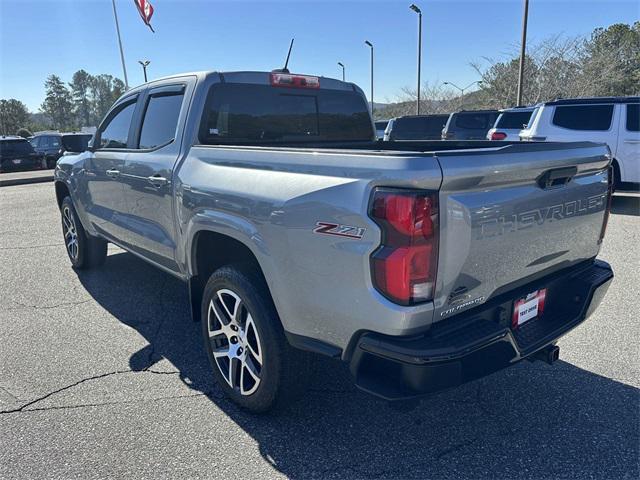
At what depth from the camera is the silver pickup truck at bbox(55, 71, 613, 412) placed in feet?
6.34

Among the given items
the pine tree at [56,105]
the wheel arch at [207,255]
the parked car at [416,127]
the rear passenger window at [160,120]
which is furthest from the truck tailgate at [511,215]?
the pine tree at [56,105]

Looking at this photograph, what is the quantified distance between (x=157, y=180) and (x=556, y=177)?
2.59m

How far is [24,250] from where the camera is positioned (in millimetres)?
6996

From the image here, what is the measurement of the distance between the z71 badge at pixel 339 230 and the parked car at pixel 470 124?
12.7 metres

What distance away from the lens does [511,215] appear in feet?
7.08

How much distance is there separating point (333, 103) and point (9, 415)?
3246mm

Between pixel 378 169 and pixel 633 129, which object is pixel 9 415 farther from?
pixel 633 129

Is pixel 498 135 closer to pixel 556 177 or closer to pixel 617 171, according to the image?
pixel 617 171

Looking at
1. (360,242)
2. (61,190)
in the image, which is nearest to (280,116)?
(360,242)

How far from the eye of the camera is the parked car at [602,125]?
9086mm

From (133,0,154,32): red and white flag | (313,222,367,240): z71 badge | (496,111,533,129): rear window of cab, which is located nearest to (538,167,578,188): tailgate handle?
(313,222,367,240): z71 badge

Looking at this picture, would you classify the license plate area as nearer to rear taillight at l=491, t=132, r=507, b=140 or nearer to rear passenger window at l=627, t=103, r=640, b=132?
rear passenger window at l=627, t=103, r=640, b=132

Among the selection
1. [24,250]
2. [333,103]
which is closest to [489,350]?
[333,103]

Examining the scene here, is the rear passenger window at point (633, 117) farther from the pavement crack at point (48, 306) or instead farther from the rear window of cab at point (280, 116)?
the pavement crack at point (48, 306)
